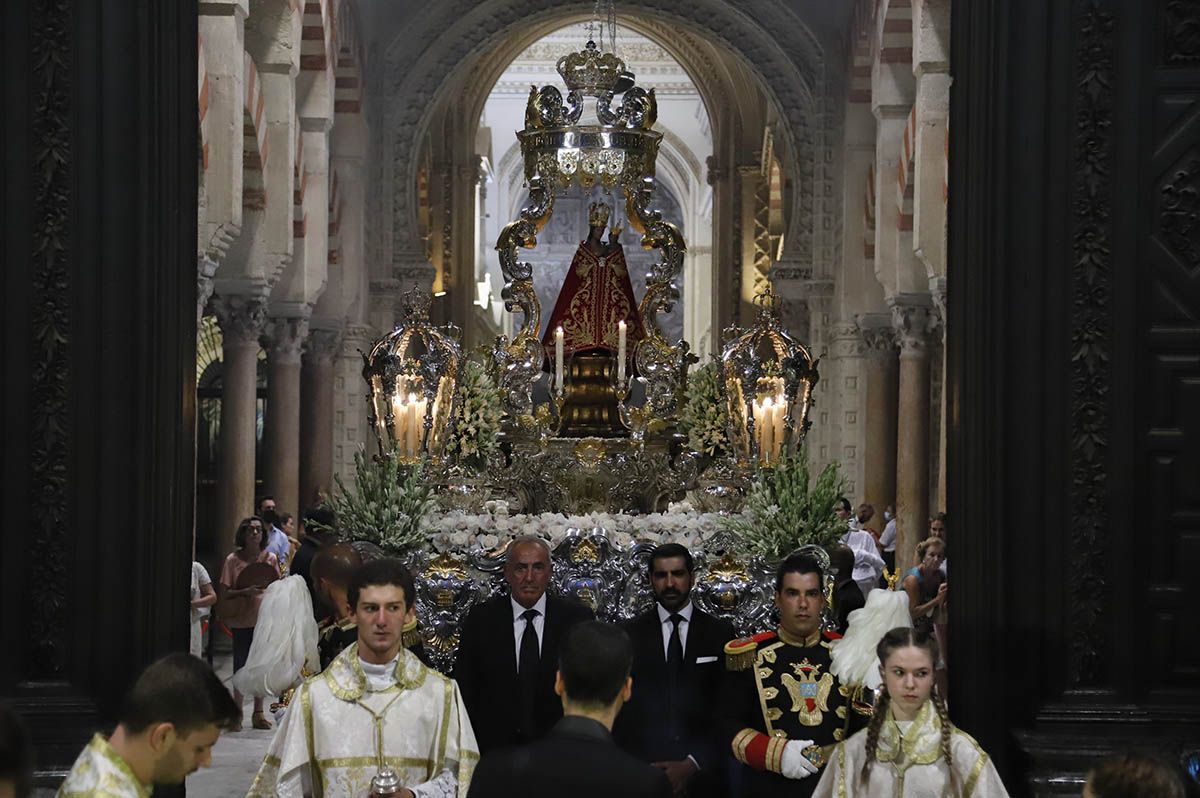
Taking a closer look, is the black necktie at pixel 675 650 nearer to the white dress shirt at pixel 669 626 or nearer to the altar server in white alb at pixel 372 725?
the white dress shirt at pixel 669 626

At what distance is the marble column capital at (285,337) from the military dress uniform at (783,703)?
505 inches

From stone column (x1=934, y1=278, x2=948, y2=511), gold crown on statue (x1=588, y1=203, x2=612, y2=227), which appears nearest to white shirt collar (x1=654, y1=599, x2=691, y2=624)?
gold crown on statue (x1=588, y1=203, x2=612, y2=227)

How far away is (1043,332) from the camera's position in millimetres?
6023

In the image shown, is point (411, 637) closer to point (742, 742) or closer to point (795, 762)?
point (742, 742)

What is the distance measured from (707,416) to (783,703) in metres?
6.83

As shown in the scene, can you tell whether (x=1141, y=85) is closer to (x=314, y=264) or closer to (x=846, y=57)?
(x=314, y=264)

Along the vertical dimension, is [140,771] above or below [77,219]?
below

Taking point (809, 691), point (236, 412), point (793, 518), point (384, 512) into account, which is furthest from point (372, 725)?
Answer: point (236, 412)

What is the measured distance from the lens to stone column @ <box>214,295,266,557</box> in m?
16.1

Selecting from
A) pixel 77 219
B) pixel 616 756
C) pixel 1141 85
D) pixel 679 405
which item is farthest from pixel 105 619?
pixel 679 405

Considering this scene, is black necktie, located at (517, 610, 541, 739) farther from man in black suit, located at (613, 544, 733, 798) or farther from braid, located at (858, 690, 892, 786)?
braid, located at (858, 690, 892, 786)

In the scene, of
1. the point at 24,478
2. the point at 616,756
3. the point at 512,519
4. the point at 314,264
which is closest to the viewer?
the point at 616,756

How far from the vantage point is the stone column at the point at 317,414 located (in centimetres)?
2009

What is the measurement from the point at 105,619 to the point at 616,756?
9.21 feet
